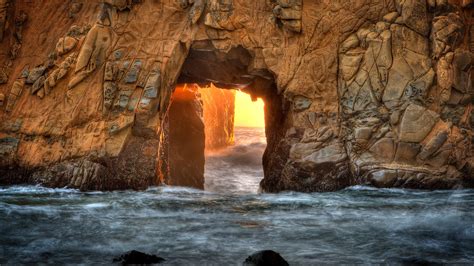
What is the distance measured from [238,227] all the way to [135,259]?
278 centimetres

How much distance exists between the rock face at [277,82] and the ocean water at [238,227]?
1437 mm

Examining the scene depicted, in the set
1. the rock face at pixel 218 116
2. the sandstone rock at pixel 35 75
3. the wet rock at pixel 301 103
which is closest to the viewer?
the wet rock at pixel 301 103

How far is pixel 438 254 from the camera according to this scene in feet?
20.9

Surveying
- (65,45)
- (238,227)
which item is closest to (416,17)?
(238,227)

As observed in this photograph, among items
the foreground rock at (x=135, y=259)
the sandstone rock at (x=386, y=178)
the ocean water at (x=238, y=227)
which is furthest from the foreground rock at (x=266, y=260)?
the sandstone rock at (x=386, y=178)

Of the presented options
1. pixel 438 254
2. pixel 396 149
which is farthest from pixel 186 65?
pixel 438 254

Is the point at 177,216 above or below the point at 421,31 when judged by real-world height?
below

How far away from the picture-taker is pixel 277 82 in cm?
1539

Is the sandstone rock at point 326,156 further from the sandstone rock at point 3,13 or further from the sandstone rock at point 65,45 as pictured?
the sandstone rock at point 3,13

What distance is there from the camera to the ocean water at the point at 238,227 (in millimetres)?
6383

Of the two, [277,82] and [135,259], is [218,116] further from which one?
[135,259]

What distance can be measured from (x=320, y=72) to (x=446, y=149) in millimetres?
4458

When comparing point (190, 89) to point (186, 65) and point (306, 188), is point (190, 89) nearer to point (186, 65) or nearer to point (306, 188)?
point (186, 65)

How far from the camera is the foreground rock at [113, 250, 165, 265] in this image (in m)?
5.73
